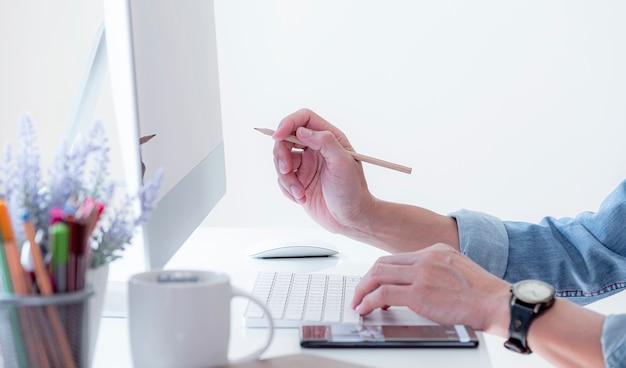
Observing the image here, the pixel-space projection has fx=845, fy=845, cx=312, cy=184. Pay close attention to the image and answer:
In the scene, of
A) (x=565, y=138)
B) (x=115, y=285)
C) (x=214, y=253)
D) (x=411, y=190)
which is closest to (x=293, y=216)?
(x=411, y=190)

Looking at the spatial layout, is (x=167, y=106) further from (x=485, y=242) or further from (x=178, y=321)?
(x=485, y=242)

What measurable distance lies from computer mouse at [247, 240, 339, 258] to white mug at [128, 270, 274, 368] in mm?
629

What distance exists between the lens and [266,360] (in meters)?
0.71

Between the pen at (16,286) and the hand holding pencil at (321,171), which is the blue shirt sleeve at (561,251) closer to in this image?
the hand holding pencil at (321,171)

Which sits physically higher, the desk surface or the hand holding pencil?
the hand holding pencil

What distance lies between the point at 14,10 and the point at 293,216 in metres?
1.41

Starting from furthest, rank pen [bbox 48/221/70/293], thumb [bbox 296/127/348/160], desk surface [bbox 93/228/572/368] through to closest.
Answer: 1. thumb [bbox 296/127/348/160]
2. desk surface [bbox 93/228/572/368]
3. pen [bbox 48/221/70/293]

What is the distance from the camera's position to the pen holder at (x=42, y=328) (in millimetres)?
534

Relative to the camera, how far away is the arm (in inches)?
35.5

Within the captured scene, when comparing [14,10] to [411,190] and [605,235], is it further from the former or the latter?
[605,235]

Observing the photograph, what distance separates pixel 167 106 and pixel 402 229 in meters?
0.47

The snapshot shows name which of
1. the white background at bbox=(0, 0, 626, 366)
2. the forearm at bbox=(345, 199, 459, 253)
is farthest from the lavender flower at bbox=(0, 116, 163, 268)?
the white background at bbox=(0, 0, 626, 366)

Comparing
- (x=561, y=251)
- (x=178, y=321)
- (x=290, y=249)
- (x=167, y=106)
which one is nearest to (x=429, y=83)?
(x=561, y=251)

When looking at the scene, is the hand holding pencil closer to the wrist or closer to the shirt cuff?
the shirt cuff
